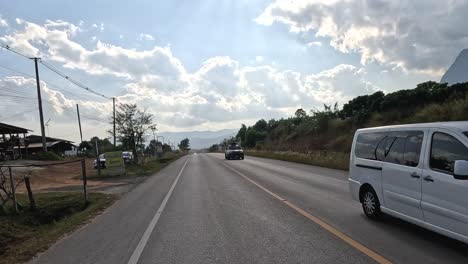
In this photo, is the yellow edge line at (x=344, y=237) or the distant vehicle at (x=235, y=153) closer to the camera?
the yellow edge line at (x=344, y=237)

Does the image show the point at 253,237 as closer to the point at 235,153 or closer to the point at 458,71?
the point at 235,153

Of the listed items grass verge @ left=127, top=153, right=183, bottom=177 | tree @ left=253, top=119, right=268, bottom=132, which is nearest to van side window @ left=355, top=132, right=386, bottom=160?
grass verge @ left=127, top=153, right=183, bottom=177

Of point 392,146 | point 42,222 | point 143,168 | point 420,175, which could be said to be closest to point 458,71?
point 143,168

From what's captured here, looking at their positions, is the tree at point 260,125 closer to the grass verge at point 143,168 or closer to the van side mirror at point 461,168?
the grass verge at point 143,168

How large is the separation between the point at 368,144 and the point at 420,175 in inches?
91.5

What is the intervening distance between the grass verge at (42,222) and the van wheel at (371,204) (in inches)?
248

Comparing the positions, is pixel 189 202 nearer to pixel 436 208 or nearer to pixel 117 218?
pixel 117 218

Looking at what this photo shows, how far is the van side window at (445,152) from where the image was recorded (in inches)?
247

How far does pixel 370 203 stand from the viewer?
8898 mm

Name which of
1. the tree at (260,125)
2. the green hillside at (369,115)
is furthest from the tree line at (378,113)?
the tree at (260,125)

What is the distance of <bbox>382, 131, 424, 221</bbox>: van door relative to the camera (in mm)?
7094

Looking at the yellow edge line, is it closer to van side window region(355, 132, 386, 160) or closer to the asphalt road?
the asphalt road

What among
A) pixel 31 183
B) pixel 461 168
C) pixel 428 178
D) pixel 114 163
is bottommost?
pixel 31 183

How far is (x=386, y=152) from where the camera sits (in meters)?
8.37
